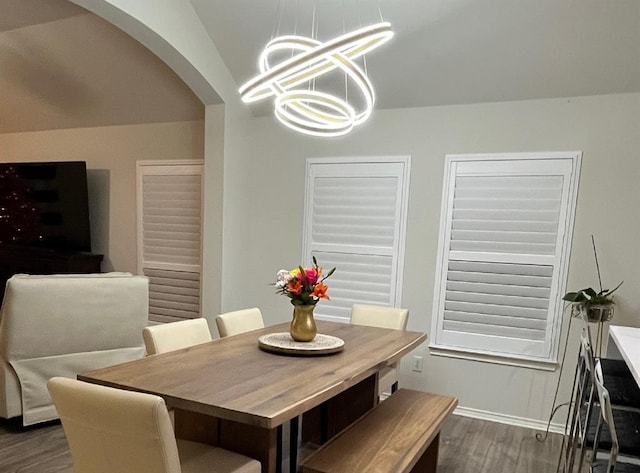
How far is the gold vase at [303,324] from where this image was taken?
235 centimetres

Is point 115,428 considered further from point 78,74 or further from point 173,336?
point 78,74

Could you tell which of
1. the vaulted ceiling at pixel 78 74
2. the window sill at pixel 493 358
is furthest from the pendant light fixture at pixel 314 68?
the vaulted ceiling at pixel 78 74

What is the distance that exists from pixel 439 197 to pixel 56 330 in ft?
9.80

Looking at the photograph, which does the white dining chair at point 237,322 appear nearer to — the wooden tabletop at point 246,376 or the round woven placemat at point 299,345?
the wooden tabletop at point 246,376

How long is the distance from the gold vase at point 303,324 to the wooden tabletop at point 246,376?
0.17m

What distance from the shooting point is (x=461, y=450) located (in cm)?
299

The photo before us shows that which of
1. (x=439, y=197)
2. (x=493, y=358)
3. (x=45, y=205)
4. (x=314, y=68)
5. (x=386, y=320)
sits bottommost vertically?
(x=493, y=358)

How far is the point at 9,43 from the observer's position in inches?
169

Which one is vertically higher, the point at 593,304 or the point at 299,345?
the point at 593,304

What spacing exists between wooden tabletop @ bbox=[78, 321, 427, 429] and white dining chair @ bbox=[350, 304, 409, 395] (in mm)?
611

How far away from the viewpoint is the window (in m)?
3.26

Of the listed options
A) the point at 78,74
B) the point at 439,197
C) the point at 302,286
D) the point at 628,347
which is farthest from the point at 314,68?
the point at 78,74

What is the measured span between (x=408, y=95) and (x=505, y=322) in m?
1.97

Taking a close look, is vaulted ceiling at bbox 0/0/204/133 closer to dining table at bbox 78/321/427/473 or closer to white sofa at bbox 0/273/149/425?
white sofa at bbox 0/273/149/425
